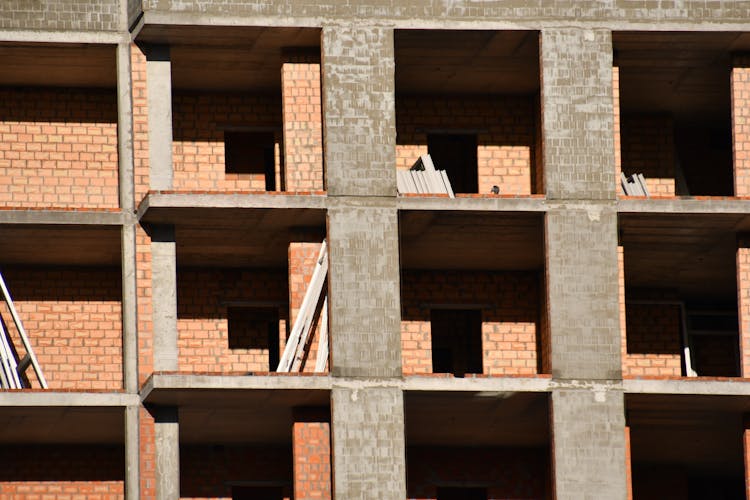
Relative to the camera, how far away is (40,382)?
112 feet

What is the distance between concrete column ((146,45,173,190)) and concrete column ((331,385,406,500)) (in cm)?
391

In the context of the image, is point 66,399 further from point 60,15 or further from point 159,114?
point 60,15

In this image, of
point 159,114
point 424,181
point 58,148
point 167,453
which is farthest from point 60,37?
point 167,453

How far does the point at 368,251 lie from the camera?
34031 millimetres

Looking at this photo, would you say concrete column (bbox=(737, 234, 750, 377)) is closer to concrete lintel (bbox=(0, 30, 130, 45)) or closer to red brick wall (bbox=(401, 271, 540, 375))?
red brick wall (bbox=(401, 271, 540, 375))

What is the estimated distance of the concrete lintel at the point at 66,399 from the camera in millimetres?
33375

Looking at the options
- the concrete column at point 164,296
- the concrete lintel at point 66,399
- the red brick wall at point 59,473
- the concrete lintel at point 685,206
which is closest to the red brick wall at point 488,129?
the concrete lintel at point 685,206

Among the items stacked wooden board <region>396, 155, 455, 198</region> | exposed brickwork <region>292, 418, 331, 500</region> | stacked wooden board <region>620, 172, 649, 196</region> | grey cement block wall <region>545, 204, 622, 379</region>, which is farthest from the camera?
stacked wooden board <region>620, 172, 649, 196</region>

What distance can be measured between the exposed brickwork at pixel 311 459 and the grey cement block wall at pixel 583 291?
10.8 ft

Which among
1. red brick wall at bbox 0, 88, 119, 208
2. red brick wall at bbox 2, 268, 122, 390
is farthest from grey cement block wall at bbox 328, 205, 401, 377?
red brick wall at bbox 0, 88, 119, 208

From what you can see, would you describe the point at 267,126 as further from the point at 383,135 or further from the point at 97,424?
the point at 97,424

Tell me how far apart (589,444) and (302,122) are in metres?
5.99

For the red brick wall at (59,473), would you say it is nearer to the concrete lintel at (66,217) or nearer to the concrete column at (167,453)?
the concrete column at (167,453)

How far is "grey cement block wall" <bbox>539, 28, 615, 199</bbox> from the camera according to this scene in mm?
34531
